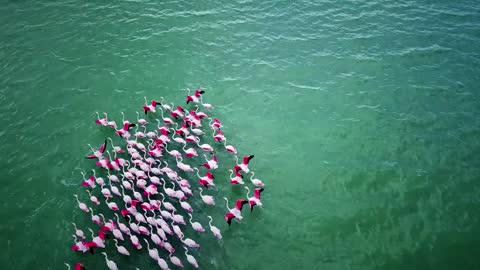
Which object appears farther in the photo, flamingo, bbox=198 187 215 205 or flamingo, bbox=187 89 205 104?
flamingo, bbox=187 89 205 104

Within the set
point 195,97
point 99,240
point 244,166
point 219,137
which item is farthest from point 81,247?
point 195,97

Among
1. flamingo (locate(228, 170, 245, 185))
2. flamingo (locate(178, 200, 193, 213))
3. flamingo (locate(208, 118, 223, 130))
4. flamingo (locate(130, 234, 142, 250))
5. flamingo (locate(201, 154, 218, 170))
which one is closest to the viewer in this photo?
flamingo (locate(130, 234, 142, 250))

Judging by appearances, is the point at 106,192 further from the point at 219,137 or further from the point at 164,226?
the point at 219,137

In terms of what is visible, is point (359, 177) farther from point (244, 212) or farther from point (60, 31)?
point (60, 31)

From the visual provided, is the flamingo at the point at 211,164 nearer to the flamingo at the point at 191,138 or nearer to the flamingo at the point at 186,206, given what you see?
the flamingo at the point at 191,138

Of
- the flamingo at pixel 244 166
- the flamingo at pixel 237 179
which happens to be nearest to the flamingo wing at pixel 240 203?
the flamingo at pixel 237 179

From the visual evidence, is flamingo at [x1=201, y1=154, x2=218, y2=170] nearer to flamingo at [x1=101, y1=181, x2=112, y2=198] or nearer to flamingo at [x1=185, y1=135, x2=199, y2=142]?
flamingo at [x1=185, y1=135, x2=199, y2=142]

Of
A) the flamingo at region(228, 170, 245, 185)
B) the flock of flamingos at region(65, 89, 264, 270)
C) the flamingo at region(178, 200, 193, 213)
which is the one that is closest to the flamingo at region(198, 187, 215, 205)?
the flock of flamingos at region(65, 89, 264, 270)
